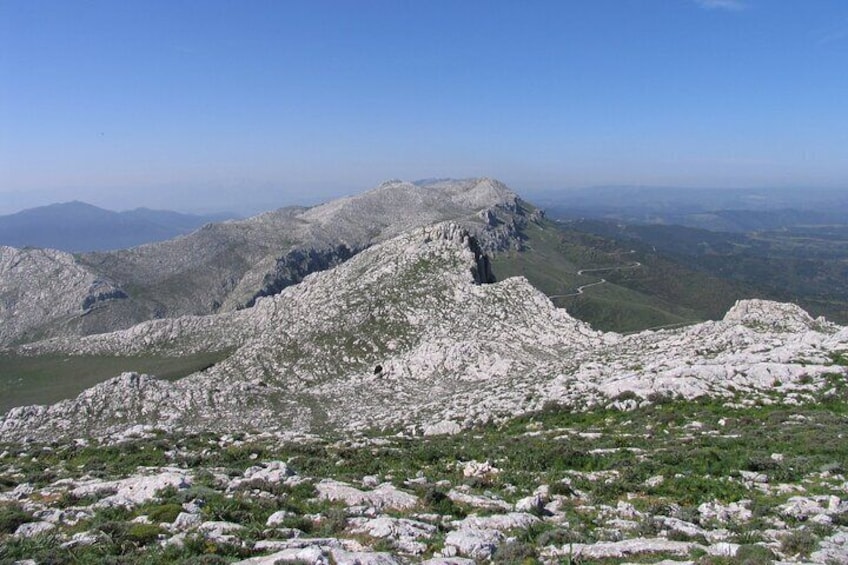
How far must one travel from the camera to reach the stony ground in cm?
1166

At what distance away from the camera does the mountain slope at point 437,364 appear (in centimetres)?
3092

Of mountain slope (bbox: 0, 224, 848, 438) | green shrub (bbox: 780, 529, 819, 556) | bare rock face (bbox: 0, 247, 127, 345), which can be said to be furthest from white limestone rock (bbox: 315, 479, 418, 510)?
bare rock face (bbox: 0, 247, 127, 345)

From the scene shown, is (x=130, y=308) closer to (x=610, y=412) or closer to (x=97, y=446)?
(x=97, y=446)

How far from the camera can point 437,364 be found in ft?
160

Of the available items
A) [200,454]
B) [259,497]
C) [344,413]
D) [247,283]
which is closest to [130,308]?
[247,283]

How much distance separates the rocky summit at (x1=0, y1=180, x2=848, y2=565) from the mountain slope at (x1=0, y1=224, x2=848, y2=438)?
23 cm

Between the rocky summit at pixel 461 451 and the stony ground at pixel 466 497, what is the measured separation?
80 millimetres

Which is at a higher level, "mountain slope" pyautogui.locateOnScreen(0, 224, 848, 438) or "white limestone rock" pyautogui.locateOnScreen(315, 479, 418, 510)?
"white limestone rock" pyautogui.locateOnScreen(315, 479, 418, 510)

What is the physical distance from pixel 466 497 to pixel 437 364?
107 ft

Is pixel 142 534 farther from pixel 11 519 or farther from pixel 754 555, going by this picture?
pixel 754 555

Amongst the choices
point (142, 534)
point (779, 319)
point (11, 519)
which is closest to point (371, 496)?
point (142, 534)

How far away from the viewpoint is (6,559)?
10.8 metres

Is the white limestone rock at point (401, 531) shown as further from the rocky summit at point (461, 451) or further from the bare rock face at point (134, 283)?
the bare rock face at point (134, 283)

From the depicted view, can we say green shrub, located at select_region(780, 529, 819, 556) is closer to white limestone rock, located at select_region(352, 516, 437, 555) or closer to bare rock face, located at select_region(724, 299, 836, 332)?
white limestone rock, located at select_region(352, 516, 437, 555)
